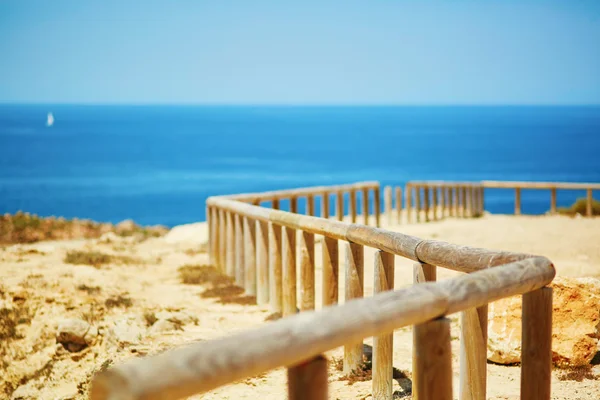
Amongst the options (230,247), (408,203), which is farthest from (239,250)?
(408,203)

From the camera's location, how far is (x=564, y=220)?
16.4 meters

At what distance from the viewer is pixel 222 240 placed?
10141 millimetres

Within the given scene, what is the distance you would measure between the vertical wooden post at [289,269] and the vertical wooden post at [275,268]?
0.24 meters

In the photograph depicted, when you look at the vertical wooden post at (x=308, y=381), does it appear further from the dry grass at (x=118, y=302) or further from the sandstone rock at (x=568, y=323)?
the dry grass at (x=118, y=302)

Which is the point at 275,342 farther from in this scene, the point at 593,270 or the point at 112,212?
the point at 112,212

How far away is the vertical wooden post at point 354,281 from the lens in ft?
17.3

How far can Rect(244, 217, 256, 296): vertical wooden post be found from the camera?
8633mm

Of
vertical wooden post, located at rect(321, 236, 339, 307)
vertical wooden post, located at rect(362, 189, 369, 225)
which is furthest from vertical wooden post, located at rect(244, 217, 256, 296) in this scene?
vertical wooden post, located at rect(362, 189, 369, 225)

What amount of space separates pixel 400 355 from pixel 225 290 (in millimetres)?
3534

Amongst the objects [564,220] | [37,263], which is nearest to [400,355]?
[37,263]

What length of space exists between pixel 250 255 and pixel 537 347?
559 centimetres

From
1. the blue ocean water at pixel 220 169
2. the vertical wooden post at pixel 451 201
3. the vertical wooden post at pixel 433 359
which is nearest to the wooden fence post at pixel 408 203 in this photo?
the vertical wooden post at pixel 451 201

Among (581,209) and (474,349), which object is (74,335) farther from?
(581,209)

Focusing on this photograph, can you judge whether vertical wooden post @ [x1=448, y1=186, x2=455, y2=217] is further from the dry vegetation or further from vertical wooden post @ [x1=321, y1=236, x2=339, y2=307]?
vertical wooden post @ [x1=321, y1=236, x2=339, y2=307]
